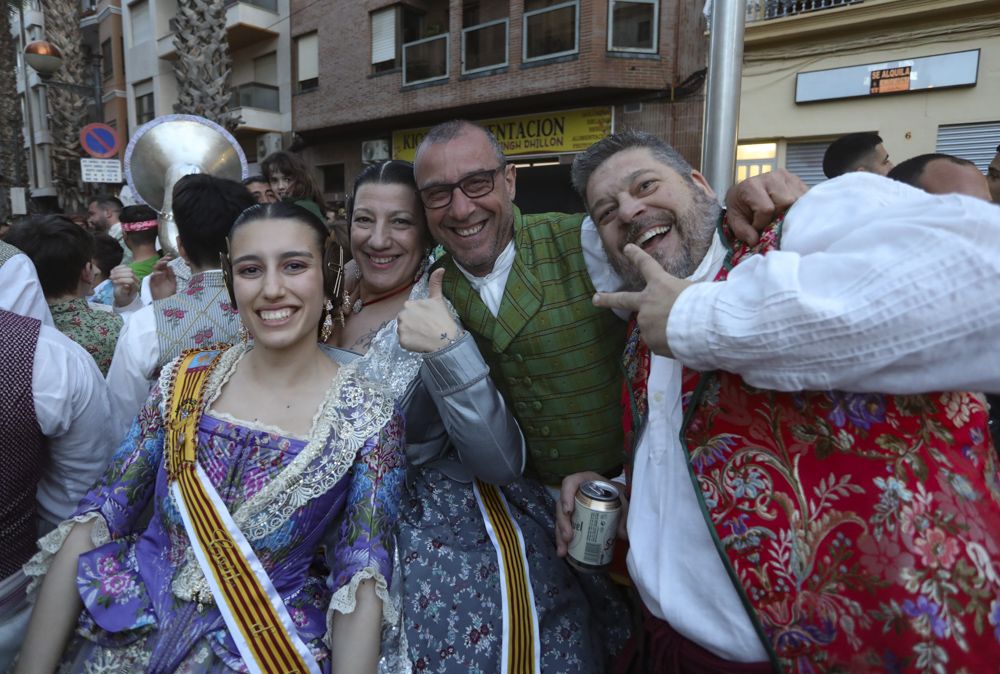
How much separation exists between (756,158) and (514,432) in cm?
1079

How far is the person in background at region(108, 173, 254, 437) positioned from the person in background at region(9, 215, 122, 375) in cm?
36

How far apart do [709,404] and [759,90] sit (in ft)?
36.6

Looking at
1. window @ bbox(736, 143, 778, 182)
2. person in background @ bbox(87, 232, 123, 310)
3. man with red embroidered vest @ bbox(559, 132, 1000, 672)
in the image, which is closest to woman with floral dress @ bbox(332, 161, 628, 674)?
man with red embroidered vest @ bbox(559, 132, 1000, 672)

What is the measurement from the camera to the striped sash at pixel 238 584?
1.50 meters

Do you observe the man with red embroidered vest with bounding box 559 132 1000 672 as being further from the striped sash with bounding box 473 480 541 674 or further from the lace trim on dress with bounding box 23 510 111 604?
the lace trim on dress with bounding box 23 510 111 604

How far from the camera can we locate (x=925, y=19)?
9.21 meters

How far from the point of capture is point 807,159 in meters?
10.7

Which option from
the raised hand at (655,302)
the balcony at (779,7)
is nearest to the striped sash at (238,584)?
the raised hand at (655,302)

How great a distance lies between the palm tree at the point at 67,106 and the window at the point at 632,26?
47.4 ft

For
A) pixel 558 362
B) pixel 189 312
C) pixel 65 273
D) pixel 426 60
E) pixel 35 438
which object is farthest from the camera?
pixel 426 60

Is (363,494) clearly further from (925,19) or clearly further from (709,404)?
(925,19)

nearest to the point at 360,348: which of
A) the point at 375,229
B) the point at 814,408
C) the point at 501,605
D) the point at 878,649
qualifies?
the point at 375,229

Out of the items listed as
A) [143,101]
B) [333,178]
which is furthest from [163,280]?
[143,101]

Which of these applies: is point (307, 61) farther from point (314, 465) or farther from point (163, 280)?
point (314, 465)
